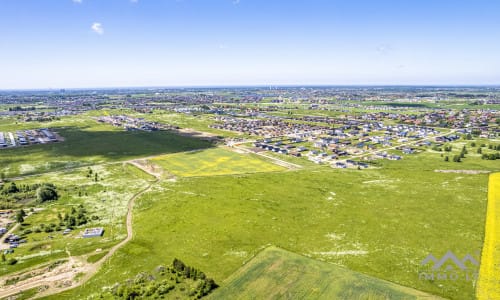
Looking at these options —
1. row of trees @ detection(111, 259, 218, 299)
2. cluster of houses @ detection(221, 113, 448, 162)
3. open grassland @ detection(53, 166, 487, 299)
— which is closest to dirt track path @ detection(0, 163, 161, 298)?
open grassland @ detection(53, 166, 487, 299)

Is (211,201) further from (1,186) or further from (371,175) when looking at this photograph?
(1,186)

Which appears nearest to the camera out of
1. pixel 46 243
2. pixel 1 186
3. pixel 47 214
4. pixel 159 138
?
pixel 46 243

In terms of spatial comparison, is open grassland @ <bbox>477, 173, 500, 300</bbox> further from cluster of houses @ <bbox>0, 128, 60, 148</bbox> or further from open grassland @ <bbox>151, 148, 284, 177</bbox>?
cluster of houses @ <bbox>0, 128, 60, 148</bbox>

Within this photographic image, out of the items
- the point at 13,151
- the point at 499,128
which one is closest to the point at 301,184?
the point at 13,151

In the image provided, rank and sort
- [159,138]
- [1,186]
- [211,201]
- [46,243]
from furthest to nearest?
1. [159,138]
2. [1,186]
3. [211,201]
4. [46,243]

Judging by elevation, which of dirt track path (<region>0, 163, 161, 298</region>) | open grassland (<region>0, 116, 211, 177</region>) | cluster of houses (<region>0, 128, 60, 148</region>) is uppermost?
cluster of houses (<region>0, 128, 60, 148</region>)

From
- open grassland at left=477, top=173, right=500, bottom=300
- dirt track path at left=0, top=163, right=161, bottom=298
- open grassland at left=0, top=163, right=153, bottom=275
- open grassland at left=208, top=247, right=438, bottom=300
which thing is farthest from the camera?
open grassland at left=0, top=163, right=153, bottom=275

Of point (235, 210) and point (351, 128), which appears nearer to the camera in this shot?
point (235, 210)
